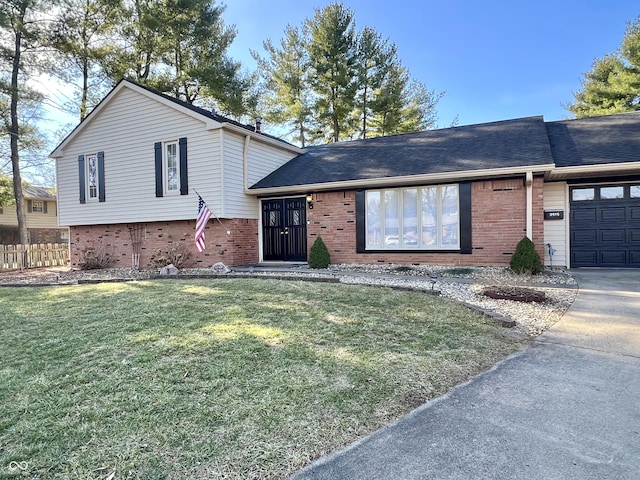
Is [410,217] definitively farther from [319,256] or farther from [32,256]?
[32,256]

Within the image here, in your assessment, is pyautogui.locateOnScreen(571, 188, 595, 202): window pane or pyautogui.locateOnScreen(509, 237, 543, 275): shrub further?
pyautogui.locateOnScreen(571, 188, 595, 202): window pane

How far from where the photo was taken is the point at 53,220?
27656 mm

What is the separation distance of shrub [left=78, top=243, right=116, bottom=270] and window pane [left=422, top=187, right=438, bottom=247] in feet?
35.0

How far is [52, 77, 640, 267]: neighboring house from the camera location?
9406 millimetres

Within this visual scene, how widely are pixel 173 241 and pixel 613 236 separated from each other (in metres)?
12.7

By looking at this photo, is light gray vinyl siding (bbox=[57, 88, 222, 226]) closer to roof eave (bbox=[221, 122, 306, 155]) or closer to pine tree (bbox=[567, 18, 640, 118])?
roof eave (bbox=[221, 122, 306, 155])

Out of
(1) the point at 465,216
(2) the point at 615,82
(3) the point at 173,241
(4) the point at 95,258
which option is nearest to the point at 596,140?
(1) the point at 465,216

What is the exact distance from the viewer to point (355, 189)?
10758 mm

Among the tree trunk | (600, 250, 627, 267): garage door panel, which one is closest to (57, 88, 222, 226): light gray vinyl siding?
the tree trunk

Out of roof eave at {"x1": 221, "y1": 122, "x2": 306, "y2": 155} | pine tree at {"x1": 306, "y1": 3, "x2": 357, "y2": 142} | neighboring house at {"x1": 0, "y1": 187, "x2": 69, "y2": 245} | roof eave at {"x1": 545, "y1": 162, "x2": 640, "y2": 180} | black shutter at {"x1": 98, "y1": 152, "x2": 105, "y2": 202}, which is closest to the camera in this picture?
roof eave at {"x1": 545, "y1": 162, "x2": 640, "y2": 180}

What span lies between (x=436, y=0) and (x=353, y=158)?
7558 millimetres

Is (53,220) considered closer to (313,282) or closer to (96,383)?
(313,282)

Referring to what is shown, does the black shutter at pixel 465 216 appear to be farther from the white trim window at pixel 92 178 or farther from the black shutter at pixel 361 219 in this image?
the white trim window at pixel 92 178

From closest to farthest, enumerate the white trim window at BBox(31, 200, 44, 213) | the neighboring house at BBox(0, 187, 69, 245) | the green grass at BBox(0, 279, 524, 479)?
the green grass at BBox(0, 279, 524, 479)
the neighboring house at BBox(0, 187, 69, 245)
the white trim window at BBox(31, 200, 44, 213)
